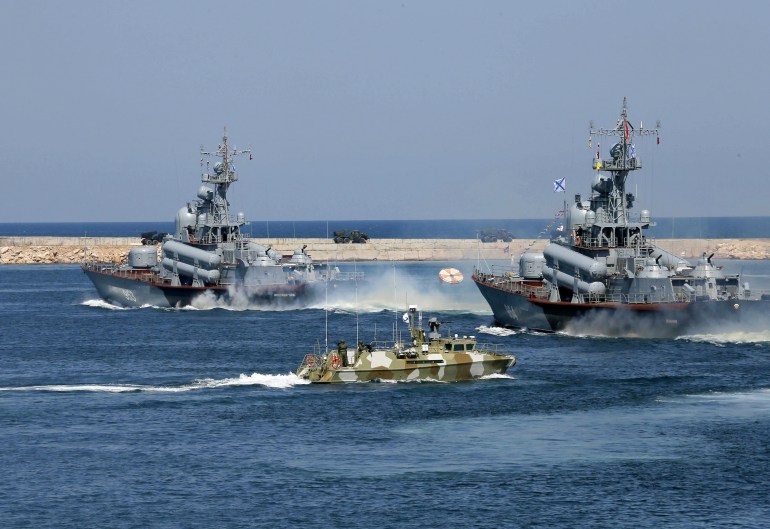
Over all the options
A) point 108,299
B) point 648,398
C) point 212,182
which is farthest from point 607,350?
point 108,299

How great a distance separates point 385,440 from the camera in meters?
52.8

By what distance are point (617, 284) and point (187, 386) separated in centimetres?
3591

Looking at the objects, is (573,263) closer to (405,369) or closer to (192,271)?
(405,369)

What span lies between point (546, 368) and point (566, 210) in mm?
27692

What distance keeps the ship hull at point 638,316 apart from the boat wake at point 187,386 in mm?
29016

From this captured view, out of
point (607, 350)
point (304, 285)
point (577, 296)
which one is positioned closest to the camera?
point (607, 350)

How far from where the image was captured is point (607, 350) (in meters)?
81.1

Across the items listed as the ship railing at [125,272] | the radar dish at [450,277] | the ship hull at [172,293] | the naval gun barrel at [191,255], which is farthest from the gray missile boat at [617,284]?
the radar dish at [450,277]

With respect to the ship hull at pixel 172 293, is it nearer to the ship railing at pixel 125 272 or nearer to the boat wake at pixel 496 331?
the ship railing at pixel 125 272

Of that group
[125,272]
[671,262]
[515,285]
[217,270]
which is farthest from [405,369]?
[125,272]

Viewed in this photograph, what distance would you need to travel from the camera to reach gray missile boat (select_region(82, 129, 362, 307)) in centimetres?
11362

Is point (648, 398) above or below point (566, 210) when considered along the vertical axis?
below

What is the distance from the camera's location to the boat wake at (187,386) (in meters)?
64.9

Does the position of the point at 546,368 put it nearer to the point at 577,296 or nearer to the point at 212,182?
the point at 577,296
